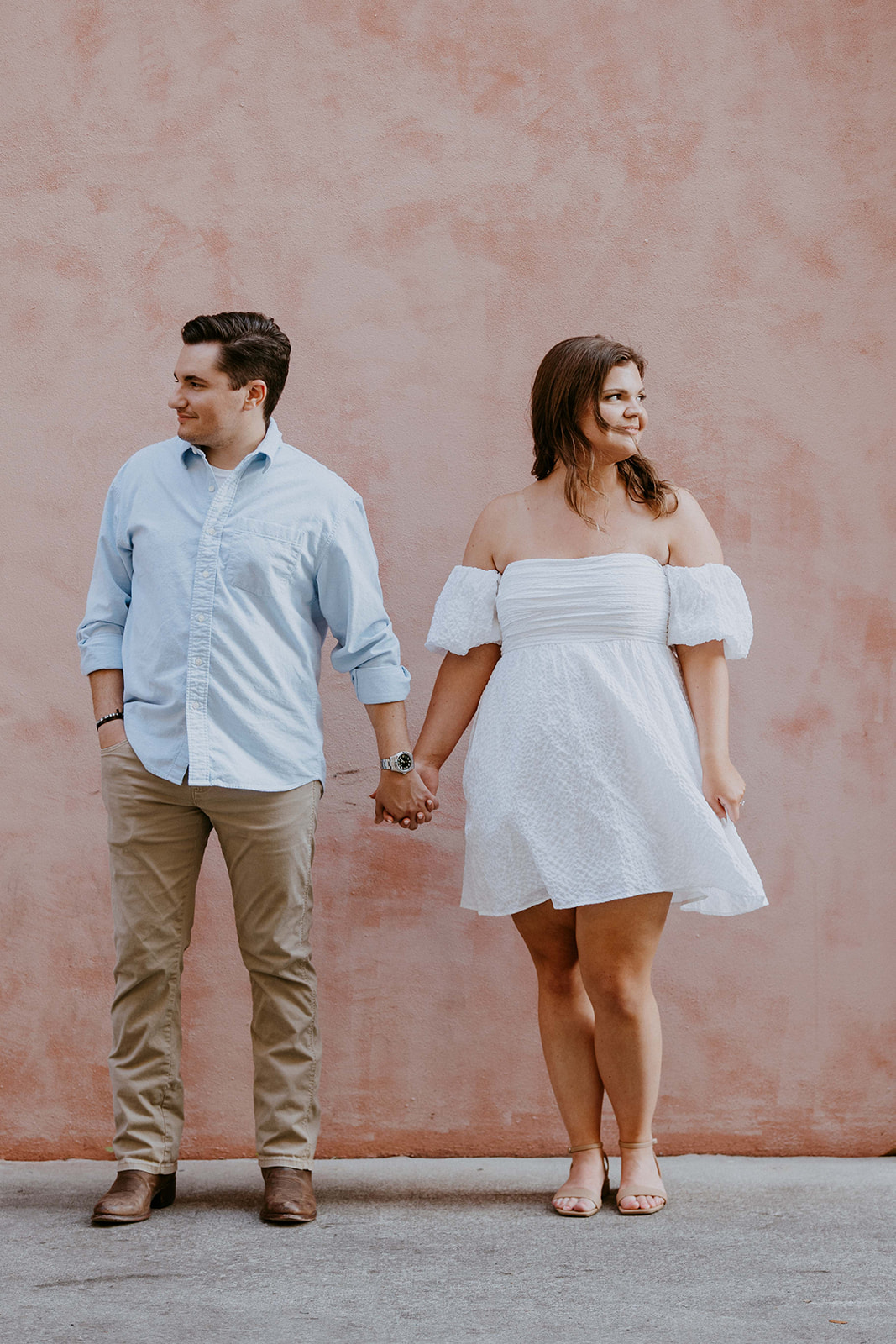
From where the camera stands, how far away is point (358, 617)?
2.73m

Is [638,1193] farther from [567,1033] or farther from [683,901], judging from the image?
[683,901]

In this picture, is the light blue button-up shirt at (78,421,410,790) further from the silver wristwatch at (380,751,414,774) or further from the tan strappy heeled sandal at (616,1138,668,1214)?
the tan strappy heeled sandal at (616,1138,668,1214)

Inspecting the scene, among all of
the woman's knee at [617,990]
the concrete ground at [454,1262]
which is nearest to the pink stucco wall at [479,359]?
the concrete ground at [454,1262]

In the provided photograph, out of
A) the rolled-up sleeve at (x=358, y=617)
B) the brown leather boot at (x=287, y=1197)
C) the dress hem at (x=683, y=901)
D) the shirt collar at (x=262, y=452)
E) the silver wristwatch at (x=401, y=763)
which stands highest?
the shirt collar at (x=262, y=452)

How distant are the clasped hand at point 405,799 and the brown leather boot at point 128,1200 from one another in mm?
950

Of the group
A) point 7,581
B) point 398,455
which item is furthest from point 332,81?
point 7,581

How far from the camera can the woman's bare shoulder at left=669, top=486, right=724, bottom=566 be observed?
9.21 ft

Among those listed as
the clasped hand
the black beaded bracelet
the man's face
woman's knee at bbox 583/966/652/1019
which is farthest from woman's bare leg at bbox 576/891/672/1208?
the man's face

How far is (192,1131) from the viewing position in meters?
3.19

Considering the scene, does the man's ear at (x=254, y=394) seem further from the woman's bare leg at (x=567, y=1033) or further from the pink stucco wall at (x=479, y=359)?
the woman's bare leg at (x=567, y=1033)

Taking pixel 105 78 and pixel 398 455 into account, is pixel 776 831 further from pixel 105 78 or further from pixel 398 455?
pixel 105 78

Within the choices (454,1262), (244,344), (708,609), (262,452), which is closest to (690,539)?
(708,609)

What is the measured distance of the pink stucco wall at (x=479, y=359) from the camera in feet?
10.6

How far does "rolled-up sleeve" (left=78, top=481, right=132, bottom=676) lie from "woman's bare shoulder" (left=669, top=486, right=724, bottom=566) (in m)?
1.26
